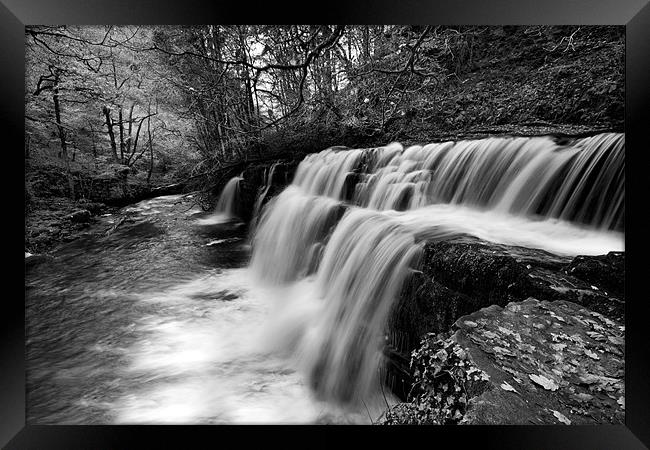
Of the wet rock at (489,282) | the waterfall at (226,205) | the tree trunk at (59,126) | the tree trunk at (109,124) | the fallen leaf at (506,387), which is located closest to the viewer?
the fallen leaf at (506,387)

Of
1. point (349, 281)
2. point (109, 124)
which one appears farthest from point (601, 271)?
point (109, 124)

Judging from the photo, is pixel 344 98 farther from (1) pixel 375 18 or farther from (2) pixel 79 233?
(2) pixel 79 233

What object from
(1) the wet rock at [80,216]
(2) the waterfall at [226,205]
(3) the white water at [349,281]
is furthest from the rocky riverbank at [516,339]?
(2) the waterfall at [226,205]

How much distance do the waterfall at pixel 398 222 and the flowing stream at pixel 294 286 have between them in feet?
0.03

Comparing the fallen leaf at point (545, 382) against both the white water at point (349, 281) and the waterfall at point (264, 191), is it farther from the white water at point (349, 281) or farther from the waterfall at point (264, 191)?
the waterfall at point (264, 191)

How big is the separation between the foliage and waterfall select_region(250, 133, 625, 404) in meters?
0.44

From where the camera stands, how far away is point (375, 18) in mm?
1441

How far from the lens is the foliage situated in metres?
1.12

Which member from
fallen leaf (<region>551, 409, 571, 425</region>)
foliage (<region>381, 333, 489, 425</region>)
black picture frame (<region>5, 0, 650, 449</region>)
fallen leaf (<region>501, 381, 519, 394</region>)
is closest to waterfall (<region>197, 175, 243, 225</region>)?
black picture frame (<region>5, 0, 650, 449</region>)

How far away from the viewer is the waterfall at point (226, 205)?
151 inches

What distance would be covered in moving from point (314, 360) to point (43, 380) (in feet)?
4.85

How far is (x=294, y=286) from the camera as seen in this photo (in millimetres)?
2861

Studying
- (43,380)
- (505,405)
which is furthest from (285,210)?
(505,405)

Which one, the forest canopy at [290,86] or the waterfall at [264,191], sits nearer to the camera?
the forest canopy at [290,86]
